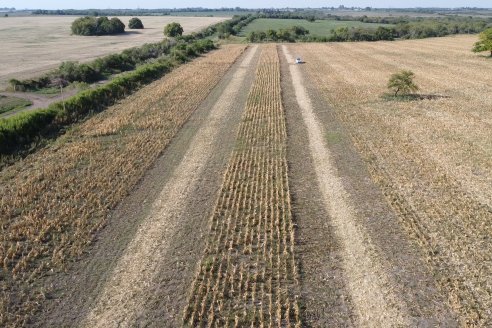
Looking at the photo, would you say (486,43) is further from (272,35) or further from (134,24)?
(134,24)

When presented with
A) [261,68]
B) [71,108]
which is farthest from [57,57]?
[71,108]

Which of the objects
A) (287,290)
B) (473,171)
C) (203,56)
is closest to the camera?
(287,290)

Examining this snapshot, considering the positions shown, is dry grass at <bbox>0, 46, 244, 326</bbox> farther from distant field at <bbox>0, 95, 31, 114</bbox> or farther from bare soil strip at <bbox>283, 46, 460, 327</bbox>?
distant field at <bbox>0, 95, 31, 114</bbox>

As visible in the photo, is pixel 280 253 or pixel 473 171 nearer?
pixel 280 253

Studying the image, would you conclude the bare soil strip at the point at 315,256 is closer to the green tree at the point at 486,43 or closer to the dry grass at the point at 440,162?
the dry grass at the point at 440,162

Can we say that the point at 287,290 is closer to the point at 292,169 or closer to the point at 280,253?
the point at 280,253

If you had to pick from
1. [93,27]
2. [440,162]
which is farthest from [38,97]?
[93,27]
